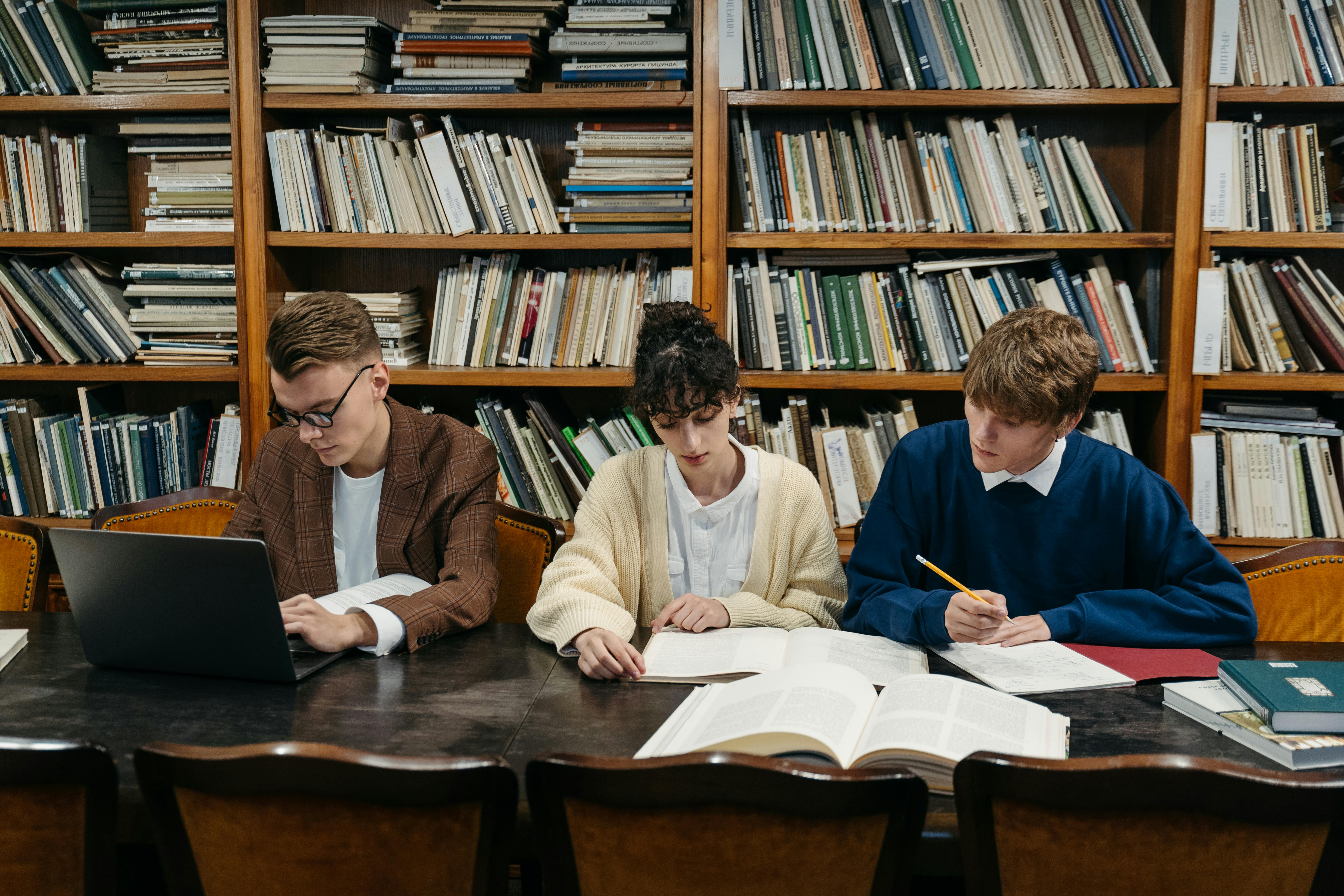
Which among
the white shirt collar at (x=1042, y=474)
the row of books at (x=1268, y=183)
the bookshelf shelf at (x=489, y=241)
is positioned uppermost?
the row of books at (x=1268, y=183)

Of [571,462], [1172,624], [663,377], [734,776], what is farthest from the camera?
[571,462]

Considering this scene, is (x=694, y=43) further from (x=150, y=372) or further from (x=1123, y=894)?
(x=1123, y=894)

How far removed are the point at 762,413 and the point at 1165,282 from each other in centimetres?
111

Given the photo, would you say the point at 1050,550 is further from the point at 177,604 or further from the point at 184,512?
the point at 184,512

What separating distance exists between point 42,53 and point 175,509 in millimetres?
1464

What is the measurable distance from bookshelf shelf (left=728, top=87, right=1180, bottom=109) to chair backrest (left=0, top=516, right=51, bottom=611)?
1.87 m

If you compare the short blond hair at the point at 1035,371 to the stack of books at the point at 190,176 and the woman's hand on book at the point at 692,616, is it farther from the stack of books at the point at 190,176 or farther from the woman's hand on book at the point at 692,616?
the stack of books at the point at 190,176

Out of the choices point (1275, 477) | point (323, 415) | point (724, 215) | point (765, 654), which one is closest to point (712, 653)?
point (765, 654)

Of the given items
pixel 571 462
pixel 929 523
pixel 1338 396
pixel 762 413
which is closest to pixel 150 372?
pixel 571 462

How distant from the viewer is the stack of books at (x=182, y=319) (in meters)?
2.81

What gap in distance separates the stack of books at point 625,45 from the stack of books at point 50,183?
4.51ft

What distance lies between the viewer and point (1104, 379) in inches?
102

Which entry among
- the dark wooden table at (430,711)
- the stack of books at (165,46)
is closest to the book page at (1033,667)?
the dark wooden table at (430,711)

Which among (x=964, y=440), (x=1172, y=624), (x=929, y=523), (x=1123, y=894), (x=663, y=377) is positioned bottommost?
(x=1123, y=894)
